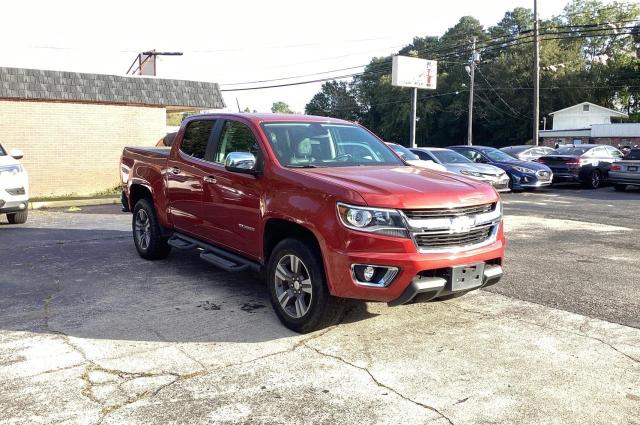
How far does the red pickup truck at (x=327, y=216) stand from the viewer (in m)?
4.38

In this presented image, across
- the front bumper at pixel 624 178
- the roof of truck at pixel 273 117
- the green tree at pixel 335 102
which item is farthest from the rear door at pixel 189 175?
the green tree at pixel 335 102

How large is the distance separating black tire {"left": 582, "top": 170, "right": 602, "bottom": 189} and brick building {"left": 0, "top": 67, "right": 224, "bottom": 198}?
1363cm

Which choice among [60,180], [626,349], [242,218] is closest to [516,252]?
[626,349]

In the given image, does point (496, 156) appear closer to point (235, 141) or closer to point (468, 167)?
point (468, 167)

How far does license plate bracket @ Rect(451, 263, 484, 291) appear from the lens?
4.49m

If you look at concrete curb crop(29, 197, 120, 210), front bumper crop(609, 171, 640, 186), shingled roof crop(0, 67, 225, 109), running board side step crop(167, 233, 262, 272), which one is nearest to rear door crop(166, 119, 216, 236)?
running board side step crop(167, 233, 262, 272)

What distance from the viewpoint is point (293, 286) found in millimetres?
4883

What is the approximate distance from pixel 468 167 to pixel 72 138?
12.3 metres

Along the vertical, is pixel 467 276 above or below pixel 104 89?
below

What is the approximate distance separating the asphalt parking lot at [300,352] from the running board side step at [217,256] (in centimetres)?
39

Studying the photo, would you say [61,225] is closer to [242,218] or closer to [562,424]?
[242,218]

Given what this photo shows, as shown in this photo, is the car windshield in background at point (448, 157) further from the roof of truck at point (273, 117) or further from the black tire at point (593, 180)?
the roof of truck at point (273, 117)

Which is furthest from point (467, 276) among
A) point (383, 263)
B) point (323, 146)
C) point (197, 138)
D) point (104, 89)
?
point (104, 89)

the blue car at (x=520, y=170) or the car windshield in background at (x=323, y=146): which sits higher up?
the car windshield in background at (x=323, y=146)
